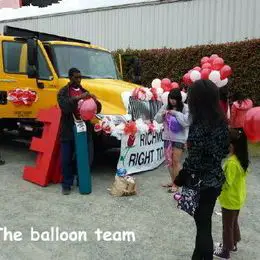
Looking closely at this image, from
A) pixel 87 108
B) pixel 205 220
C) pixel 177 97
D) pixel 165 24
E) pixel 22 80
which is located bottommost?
pixel 205 220

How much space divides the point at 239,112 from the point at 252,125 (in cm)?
47

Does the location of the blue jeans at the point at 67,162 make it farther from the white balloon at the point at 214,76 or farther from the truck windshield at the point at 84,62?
the white balloon at the point at 214,76

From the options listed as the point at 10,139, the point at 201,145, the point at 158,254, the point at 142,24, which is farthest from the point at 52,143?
the point at 142,24

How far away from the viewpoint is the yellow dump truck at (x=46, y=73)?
24.4 feet

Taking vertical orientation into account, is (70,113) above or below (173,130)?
above

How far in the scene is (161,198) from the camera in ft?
20.5

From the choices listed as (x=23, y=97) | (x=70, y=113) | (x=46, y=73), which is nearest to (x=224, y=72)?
(x=70, y=113)

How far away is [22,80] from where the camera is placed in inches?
326

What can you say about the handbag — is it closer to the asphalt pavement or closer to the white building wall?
the asphalt pavement

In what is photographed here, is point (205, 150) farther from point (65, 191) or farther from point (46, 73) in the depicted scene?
point (46, 73)

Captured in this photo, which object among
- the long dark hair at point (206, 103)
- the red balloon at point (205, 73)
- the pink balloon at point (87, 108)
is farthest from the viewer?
the red balloon at point (205, 73)

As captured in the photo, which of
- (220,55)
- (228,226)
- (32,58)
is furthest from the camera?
(220,55)

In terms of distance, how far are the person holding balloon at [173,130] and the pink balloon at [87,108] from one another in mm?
1021

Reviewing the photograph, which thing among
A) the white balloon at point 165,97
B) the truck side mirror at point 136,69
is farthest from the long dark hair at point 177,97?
A: the truck side mirror at point 136,69
